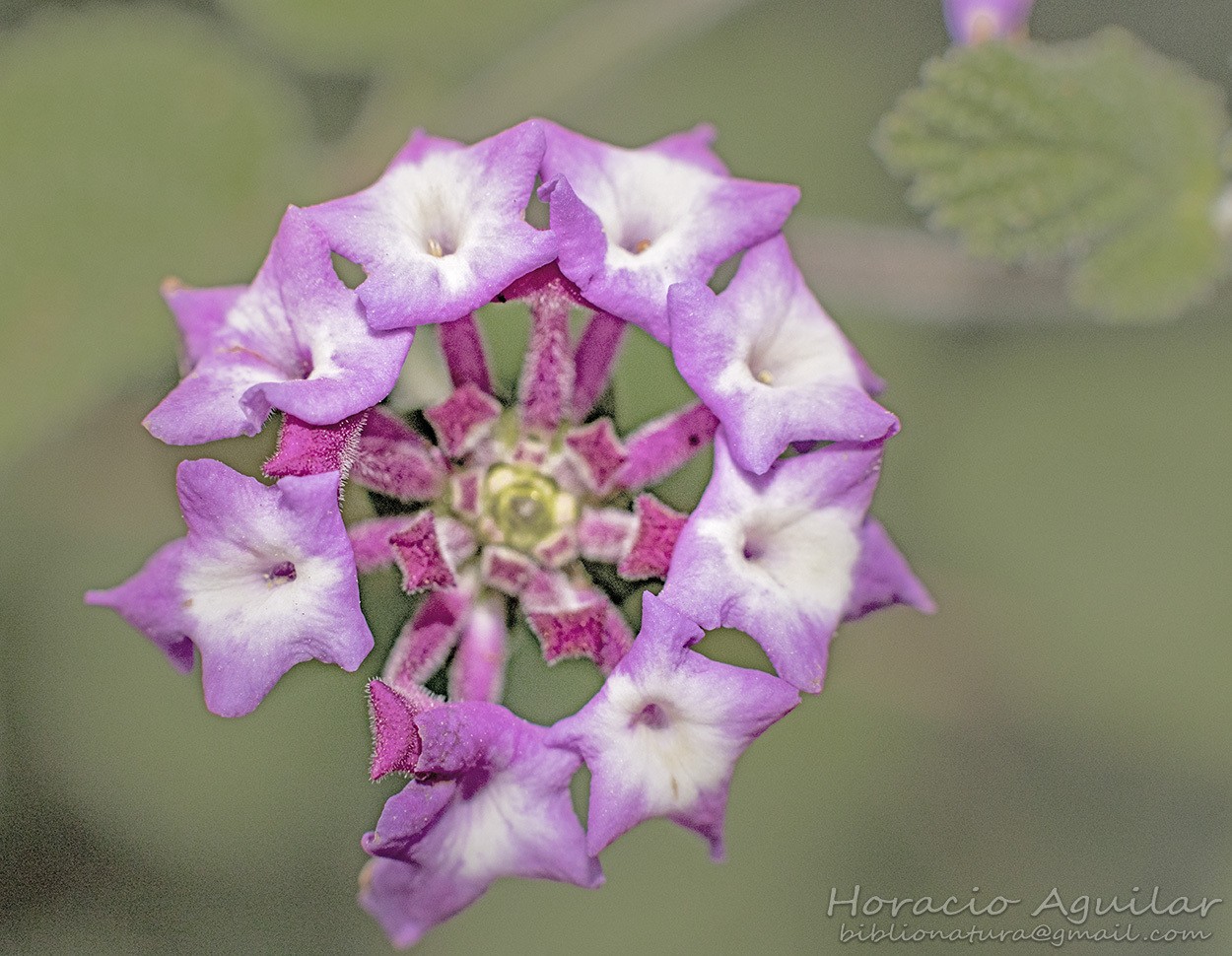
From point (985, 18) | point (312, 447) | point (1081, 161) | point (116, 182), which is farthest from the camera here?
point (116, 182)

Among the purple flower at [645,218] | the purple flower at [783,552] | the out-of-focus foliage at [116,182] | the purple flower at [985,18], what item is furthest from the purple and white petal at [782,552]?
the out-of-focus foliage at [116,182]

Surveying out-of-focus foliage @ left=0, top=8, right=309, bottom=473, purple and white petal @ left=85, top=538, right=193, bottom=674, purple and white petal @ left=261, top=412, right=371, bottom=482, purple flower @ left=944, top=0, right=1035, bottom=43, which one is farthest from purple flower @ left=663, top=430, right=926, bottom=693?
out-of-focus foliage @ left=0, top=8, right=309, bottom=473

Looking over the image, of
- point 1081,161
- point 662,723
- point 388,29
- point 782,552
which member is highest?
point 388,29

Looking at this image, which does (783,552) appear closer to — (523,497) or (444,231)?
(523,497)

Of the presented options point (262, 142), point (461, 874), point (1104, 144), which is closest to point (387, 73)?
point (262, 142)

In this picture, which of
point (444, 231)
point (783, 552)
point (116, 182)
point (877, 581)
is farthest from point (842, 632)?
point (116, 182)

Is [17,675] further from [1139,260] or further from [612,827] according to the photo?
[1139,260]

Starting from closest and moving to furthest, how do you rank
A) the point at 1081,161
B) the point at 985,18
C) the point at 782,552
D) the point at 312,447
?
the point at 312,447 → the point at 782,552 → the point at 1081,161 → the point at 985,18

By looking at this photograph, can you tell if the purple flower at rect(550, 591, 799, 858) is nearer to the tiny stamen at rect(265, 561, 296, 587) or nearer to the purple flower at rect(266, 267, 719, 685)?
the purple flower at rect(266, 267, 719, 685)
